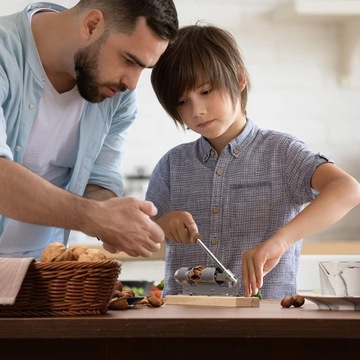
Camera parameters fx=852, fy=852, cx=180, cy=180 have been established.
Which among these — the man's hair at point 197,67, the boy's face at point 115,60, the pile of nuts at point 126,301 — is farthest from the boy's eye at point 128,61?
the pile of nuts at point 126,301

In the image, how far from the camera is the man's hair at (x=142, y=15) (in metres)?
1.97

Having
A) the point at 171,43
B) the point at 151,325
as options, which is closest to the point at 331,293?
the point at 151,325

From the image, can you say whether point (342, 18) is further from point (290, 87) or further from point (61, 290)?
point (61, 290)

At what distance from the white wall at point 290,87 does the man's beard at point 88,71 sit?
181cm

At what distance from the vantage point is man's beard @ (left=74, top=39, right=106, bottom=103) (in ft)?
6.59

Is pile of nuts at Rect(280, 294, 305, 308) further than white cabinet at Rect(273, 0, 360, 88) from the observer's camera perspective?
No

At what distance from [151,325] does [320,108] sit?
2.97m

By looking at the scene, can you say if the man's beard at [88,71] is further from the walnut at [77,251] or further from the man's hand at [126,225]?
the walnut at [77,251]

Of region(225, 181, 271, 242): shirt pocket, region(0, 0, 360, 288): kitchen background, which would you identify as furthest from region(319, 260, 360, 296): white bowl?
region(0, 0, 360, 288): kitchen background

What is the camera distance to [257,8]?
3.93 meters

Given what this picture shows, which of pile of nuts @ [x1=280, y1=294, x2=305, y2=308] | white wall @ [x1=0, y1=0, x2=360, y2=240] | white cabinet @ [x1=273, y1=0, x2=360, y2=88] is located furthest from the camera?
white wall @ [x1=0, y1=0, x2=360, y2=240]

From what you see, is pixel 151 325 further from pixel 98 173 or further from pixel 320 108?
pixel 320 108

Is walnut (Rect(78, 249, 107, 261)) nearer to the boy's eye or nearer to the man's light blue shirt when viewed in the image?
the man's light blue shirt

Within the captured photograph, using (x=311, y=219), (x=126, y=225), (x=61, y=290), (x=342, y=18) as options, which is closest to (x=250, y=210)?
(x=311, y=219)
